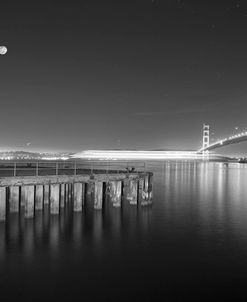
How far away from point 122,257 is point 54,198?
6141 mm

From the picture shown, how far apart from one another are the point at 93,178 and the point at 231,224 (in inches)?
380

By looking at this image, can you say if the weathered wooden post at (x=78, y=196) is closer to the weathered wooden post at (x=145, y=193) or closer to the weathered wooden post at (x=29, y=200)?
the weathered wooden post at (x=29, y=200)

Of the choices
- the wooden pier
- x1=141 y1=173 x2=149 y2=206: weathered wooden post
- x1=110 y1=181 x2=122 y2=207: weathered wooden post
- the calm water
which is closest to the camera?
the calm water

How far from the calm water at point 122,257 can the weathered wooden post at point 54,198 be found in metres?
0.51

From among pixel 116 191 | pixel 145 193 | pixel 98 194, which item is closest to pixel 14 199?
pixel 98 194

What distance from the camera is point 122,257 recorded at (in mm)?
15016

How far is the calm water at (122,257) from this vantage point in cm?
1154

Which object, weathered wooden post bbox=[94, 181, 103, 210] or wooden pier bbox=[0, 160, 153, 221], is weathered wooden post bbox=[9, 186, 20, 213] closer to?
wooden pier bbox=[0, 160, 153, 221]

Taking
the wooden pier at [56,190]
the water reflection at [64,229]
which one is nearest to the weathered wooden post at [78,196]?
the wooden pier at [56,190]

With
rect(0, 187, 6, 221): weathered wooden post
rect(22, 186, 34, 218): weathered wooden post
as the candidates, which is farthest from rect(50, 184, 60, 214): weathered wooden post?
rect(0, 187, 6, 221): weathered wooden post

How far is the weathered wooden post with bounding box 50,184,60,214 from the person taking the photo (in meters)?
18.9

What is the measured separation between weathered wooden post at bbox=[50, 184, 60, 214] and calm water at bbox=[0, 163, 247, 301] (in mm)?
513

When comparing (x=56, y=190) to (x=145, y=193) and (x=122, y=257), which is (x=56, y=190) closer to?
(x=122, y=257)

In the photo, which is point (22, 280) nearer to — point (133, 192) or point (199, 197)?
point (133, 192)
